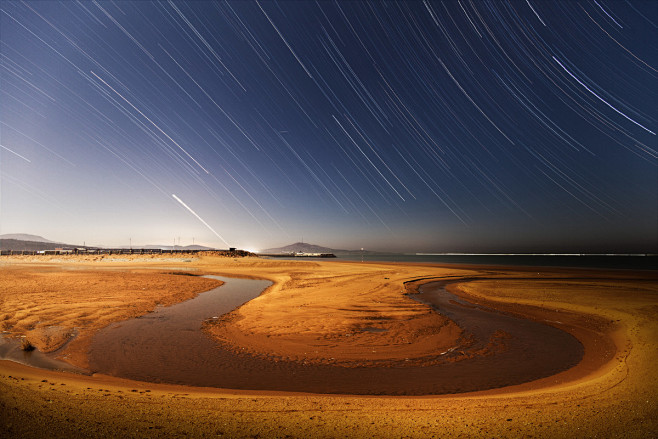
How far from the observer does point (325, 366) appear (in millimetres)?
8570

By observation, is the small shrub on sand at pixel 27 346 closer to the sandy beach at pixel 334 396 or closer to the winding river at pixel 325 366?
the sandy beach at pixel 334 396

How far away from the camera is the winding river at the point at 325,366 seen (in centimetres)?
740

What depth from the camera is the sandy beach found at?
4.47m

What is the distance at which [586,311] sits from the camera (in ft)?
51.8

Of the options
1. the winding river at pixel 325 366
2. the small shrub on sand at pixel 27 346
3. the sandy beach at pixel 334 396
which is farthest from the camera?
the small shrub on sand at pixel 27 346

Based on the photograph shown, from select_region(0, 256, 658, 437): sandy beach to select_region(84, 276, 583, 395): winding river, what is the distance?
434mm

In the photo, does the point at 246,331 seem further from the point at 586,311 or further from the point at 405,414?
the point at 586,311

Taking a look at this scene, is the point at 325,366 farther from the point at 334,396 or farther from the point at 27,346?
the point at 27,346

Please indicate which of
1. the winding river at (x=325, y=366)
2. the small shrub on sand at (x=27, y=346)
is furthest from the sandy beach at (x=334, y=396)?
the winding river at (x=325, y=366)

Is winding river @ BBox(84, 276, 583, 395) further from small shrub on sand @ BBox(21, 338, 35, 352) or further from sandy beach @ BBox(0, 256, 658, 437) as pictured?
small shrub on sand @ BBox(21, 338, 35, 352)

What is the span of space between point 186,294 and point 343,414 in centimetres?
1964

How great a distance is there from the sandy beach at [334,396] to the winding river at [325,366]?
0.43 metres

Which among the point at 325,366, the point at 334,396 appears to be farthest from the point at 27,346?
the point at 334,396

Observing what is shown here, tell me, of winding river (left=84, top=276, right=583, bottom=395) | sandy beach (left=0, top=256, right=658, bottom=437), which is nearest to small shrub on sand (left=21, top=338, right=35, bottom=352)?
sandy beach (left=0, top=256, right=658, bottom=437)
